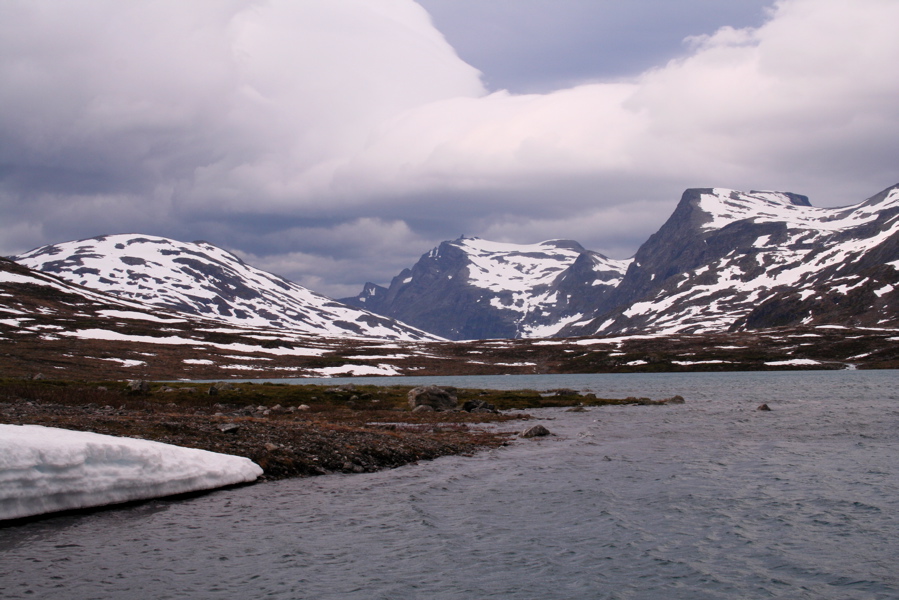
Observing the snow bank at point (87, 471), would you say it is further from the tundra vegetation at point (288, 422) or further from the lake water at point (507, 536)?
the tundra vegetation at point (288, 422)

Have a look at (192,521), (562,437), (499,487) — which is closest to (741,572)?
(499,487)

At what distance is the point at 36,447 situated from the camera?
2298 centimetres

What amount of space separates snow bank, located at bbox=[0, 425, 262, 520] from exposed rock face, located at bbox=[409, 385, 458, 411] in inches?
1667

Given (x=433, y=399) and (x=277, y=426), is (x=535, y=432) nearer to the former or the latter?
(x=277, y=426)

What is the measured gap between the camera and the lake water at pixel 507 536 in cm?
1780

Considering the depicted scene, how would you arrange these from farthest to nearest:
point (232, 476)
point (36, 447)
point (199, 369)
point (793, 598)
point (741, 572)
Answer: point (199, 369)
point (232, 476)
point (36, 447)
point (741, 572)
point (793, 598)

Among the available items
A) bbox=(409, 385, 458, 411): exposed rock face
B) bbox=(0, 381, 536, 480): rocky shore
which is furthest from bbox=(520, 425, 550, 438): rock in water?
bbox=(409, 385, 458, 411): exposed rock face

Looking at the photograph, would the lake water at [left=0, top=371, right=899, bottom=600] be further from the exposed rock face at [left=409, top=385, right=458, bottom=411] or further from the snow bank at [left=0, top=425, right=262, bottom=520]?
the exposed rock face at [left=409, top=385, right=458, bottom=411]

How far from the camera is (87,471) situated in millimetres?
24484

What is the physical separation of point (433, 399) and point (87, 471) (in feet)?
163

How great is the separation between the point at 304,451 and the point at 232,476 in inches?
233

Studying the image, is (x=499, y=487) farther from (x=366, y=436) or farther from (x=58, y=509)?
(x=58, y=509)

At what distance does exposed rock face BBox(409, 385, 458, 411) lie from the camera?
236 ft

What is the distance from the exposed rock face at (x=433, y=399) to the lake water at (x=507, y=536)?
33.8 meters
